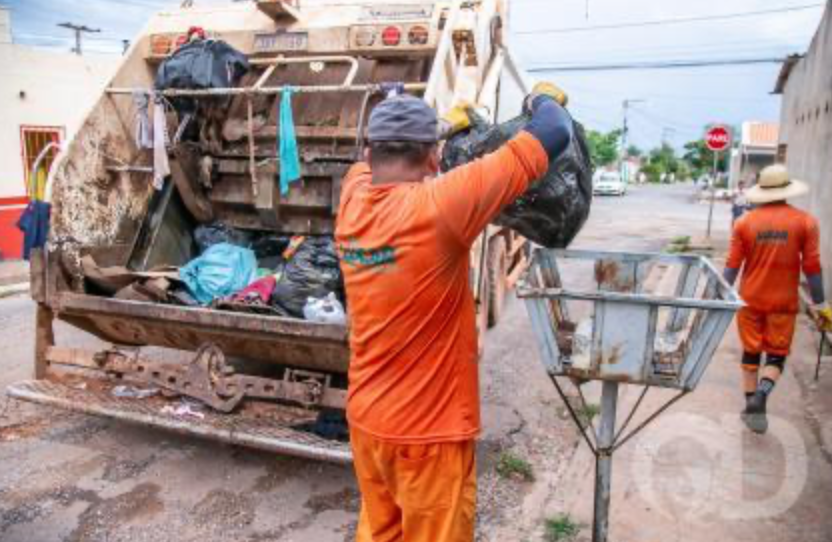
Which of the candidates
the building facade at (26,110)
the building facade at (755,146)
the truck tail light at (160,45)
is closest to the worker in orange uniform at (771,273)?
the truck tail light at (160,45)

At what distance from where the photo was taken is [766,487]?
3424 millimetres

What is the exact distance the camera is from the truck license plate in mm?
4578

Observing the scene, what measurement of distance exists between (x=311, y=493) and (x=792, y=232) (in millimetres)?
2984

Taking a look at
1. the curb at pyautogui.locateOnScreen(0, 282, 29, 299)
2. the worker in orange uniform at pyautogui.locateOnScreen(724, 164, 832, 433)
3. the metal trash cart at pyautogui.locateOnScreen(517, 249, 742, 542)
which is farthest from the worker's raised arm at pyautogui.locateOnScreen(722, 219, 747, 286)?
the curb at pyautogui.locateOnScreen(0, 282, 29, 299)

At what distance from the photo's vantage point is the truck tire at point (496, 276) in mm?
5824

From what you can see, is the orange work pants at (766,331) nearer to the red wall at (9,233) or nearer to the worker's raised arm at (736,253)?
the worker's raised arm at (736,253)

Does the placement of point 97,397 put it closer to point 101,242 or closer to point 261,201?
point 101,242

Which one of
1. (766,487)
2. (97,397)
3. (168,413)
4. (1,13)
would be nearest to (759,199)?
(766,487)

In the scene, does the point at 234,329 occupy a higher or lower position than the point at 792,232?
lower

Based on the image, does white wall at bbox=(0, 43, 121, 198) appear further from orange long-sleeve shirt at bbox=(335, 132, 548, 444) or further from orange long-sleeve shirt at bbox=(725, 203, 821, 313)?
orange long-sleeve shirt at bbox=(335, 132, 548, 444)

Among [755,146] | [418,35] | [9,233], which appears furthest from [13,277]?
[755,146]

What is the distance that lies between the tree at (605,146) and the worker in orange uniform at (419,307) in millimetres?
47901

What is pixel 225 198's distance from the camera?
468 cm

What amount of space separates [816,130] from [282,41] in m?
6.20
